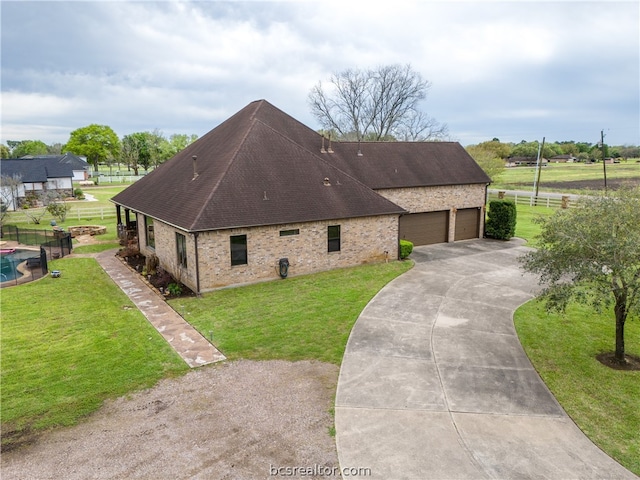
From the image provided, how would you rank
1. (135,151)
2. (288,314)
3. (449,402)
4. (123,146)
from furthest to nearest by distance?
(123,146), (135,151), (288,314), (449,402)

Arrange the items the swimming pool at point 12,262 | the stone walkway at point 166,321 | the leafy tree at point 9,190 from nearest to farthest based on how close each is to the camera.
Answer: the stone walkway at point 166,321 < the swimming pool at point 12,262 < the leafy tree at point 9,190

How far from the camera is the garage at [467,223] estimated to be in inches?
1040

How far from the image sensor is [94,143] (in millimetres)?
103125

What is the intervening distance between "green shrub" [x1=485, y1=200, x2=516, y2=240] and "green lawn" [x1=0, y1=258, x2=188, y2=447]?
69.3 ft

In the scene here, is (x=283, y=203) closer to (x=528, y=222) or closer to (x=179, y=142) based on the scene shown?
(x=528, y=222)

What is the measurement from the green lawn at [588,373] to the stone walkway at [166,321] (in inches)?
313

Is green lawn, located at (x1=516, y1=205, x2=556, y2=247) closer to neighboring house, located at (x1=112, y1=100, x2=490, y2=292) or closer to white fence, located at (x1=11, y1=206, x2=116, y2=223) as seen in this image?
neighboring house, located at (x1=112, y1=100, x2=490, y2=292)

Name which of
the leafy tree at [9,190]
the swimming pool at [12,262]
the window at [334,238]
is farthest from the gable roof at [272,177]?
the leafy tree at [9,190]

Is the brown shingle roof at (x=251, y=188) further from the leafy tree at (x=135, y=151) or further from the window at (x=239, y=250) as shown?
the leafy tree at (x=135, y=151)

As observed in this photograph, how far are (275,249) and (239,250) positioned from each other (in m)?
1.52

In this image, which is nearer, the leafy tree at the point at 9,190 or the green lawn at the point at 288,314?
the green lawn at the point at 288,314

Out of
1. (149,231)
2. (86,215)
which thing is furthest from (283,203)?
(86,215)

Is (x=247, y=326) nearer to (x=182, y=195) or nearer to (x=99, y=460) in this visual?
(x=99, y=460)

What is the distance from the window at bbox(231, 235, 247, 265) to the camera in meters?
16.3
